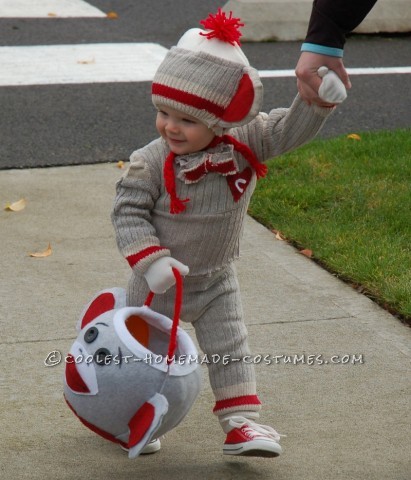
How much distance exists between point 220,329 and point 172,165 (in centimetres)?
54

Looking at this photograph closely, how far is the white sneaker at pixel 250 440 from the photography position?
10.7 feet

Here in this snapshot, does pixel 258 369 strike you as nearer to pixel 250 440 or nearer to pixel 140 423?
pixel 250 440

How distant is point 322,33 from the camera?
3055 millimetres

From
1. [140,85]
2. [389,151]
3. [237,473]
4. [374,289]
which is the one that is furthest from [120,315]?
[140,85]

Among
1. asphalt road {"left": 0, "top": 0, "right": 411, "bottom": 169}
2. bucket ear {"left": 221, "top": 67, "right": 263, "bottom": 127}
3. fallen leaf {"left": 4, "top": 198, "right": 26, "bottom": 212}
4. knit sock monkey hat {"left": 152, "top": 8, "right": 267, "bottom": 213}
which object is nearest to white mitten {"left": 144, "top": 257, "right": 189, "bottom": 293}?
knit sock monkey hat {"left": 152, "top": 8, "right": 267, "bottom": 213}

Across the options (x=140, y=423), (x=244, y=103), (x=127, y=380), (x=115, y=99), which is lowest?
(x=115, y=99)

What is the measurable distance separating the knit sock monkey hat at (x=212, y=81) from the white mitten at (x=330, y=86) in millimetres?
249

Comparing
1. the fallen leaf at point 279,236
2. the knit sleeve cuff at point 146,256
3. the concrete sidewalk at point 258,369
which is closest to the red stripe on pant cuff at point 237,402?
the concrete sidewalk at point 258,369

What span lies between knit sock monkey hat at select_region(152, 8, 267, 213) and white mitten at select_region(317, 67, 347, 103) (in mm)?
249

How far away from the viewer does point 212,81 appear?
10.4 ft

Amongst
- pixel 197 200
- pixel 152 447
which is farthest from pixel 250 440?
pixel 197 200

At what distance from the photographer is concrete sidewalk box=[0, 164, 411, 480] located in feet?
11.0

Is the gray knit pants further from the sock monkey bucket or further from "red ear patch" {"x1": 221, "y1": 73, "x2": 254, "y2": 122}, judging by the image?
"red ear patch" {"x1": 221, "y1": 73, "x2": 254, "y2": 122}

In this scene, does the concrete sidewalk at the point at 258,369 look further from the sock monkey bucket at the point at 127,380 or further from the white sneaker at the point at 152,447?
the sock monkey bucket at the point at 127,380
